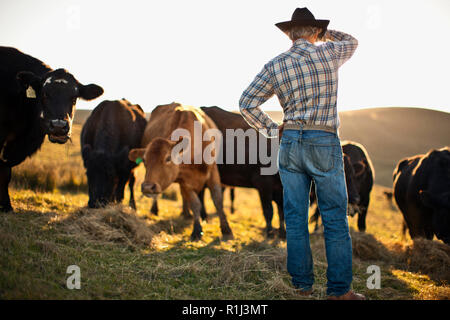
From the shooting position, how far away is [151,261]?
4773 mm

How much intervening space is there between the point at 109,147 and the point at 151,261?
319cm

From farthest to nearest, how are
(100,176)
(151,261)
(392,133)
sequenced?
(392,133) < (100,176) < (151,261)

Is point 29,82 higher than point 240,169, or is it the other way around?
point 29,82

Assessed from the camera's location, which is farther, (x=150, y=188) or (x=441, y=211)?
(x=441, y=211)

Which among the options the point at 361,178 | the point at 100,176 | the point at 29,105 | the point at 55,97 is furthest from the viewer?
the point at 361,178

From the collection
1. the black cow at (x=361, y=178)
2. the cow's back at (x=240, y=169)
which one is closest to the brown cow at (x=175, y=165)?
the cow's back at (x=240, y=169)

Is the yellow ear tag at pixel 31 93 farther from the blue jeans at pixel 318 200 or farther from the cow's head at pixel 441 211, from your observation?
the cow's head at pixel 441 211

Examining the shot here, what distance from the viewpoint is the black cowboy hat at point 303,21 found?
11.8ft

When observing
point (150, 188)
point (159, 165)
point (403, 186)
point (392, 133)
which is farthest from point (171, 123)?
point (392, 133)

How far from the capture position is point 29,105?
609 centimetres

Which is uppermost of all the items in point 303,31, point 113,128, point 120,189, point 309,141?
point 303,31

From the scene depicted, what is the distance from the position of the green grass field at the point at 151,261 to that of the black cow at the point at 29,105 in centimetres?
96

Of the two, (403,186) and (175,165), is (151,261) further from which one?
(403,186)

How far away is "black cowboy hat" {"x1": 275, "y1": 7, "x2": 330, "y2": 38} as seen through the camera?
3588 mm
